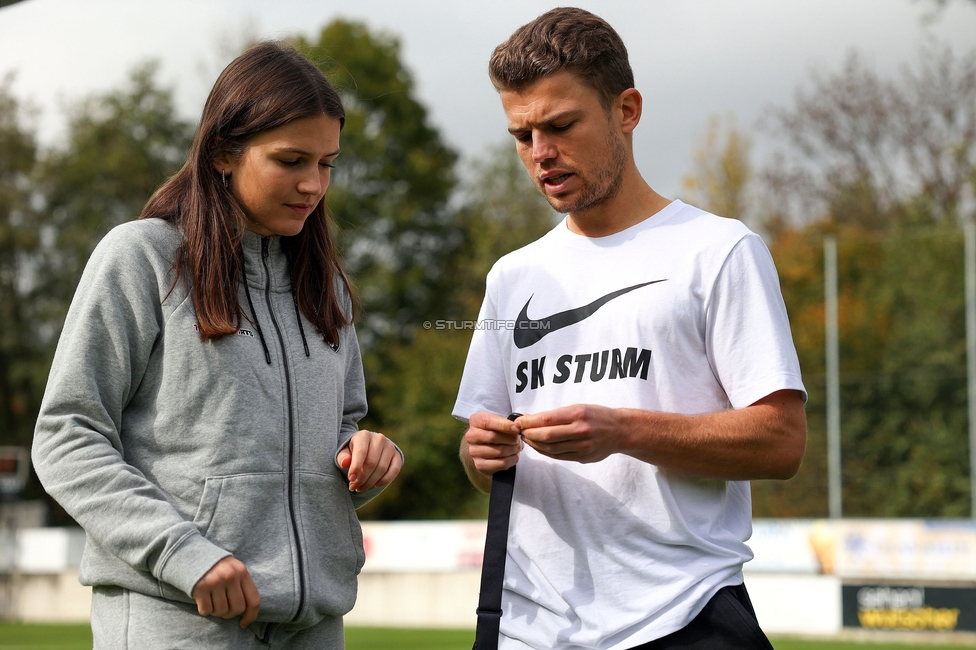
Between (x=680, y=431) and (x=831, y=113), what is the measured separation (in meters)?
30.1

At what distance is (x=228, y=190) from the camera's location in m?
2.78

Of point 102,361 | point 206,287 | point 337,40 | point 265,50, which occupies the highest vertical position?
point 337,40

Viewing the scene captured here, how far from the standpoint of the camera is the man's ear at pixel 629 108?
9.59 feet

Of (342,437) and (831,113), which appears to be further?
(831,113)

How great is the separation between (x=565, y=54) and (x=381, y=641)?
16.5m

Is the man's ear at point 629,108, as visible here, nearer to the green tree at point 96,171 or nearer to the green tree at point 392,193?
the green tree at point 392,193

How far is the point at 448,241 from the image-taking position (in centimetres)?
3672

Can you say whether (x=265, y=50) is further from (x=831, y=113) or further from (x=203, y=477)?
(x=831, y=113)

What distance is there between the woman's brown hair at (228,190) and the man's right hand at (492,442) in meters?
0.45

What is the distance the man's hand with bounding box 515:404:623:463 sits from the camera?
2.40m

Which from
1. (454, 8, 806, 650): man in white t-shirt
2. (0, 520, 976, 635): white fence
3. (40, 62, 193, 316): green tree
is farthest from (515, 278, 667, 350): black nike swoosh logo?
(40, 62, 193, 316): green tree

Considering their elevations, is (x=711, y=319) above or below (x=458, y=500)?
above

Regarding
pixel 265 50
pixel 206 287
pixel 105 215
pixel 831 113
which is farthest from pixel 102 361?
pixel 105 215

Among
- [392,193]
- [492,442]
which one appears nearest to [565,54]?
[492,442]
